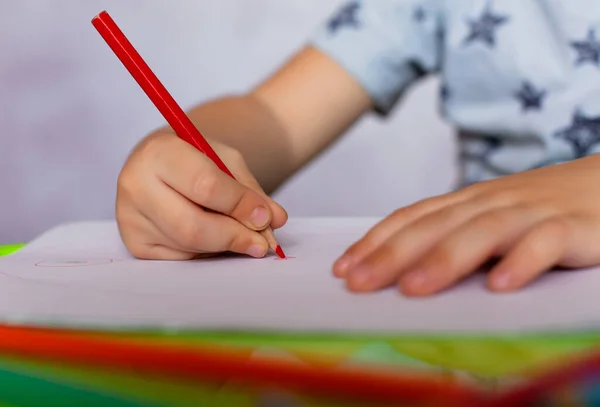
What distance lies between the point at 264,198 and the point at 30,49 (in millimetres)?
649

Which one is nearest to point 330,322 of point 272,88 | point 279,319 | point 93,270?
point 279,319

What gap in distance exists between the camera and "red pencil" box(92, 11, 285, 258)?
0.32 meters

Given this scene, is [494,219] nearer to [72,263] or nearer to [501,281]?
[501,281]

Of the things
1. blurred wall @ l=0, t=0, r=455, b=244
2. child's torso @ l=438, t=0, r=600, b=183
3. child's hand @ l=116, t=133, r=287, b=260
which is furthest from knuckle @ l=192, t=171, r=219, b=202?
blurred wall @ l=0, t=0, r=455, b=244

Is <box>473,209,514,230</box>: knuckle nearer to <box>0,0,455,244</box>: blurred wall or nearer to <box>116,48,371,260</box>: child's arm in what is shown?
<box>116,48,371,260</box>: child's arm

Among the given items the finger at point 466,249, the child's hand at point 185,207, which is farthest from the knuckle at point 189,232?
the finger at point 466,249

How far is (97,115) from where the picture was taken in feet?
2.96

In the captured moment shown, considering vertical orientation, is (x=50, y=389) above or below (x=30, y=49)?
below

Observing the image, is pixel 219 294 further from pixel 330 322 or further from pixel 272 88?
pixel 272 88

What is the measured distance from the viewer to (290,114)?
58 centimetres

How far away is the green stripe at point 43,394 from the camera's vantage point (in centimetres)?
18

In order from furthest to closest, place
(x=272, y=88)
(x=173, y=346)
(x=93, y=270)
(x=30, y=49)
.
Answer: (x=30, y=49) → (x=272, y=88) → (x=93, y=270) → (x=173, y=346)

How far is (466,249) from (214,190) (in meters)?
0.12

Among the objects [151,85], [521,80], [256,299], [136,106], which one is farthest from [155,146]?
[136,106]
